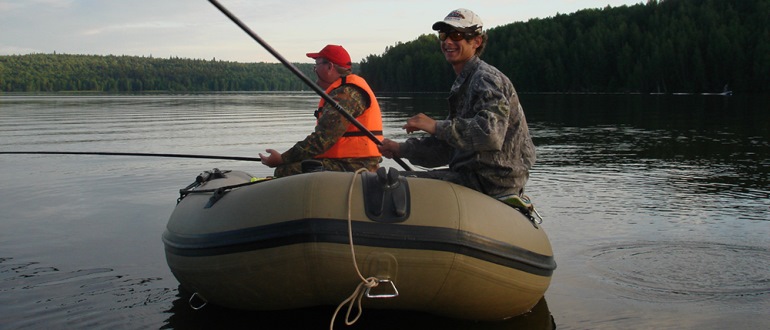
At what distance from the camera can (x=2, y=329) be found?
18.4ft

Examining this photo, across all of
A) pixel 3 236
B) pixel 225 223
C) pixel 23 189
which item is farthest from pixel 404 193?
pixel 23 189

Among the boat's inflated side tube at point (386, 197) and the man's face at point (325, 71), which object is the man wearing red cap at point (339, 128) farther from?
the boat's inflated side tube at point (386, 197)

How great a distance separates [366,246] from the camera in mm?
4730

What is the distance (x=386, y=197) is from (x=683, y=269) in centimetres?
352

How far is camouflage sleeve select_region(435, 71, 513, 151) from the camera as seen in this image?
507 cm

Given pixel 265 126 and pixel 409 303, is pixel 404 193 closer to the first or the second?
pixel 409 303

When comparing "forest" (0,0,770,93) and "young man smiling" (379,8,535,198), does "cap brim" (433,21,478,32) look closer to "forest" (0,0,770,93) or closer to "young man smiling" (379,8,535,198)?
"young man smiling" (379,8,535,198)

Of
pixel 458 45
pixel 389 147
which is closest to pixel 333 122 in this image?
pixel 389 147

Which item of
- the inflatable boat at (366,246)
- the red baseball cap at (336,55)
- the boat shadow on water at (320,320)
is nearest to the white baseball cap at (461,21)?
the inflatable boat at (366,246)

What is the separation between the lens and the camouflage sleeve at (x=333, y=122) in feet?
21.7

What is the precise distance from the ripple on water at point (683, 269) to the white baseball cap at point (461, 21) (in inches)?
100

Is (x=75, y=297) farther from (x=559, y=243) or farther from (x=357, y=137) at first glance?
(x=559, y=243)

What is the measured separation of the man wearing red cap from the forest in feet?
291

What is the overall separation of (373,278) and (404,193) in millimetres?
536
